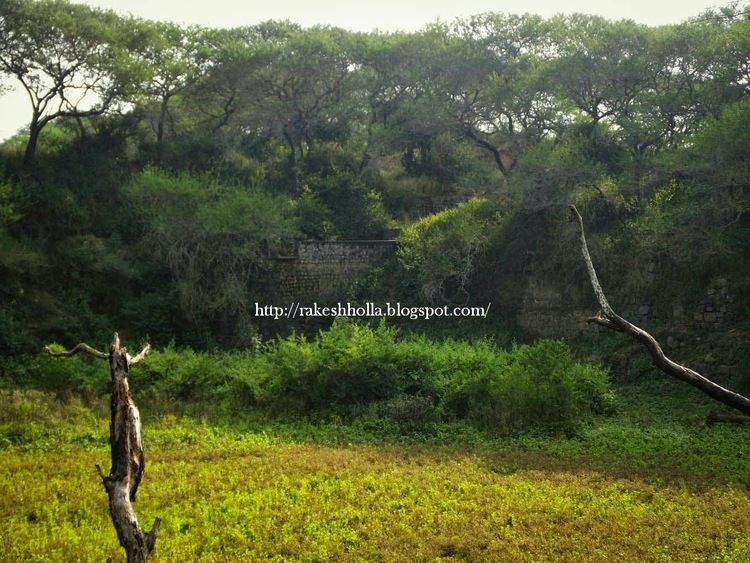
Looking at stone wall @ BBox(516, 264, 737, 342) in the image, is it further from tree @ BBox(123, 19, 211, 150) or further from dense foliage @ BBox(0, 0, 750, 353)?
tree @ BBox(123, 19, 211, 150)


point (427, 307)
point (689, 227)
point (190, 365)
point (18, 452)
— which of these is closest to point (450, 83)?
point (427, 307)

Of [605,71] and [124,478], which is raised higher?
[605,71]

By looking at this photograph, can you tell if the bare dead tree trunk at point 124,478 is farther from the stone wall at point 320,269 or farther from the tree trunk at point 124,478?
the stone wall at point 320,269

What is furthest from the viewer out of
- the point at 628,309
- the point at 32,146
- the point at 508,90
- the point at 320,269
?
the point at 508,90

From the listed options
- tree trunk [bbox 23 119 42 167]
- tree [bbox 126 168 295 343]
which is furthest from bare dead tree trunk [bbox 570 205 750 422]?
tree trunk [bbox 23 119 42 167]

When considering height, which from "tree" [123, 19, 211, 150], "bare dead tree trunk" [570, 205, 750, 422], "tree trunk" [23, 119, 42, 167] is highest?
"tree" [123, 19, 211, 150]

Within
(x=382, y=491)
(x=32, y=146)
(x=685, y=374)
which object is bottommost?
(x=382, y=491)

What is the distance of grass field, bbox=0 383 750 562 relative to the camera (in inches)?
280

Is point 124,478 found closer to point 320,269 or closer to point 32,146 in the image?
point 320,269

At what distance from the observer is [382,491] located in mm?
8805

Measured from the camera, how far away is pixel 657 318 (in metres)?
17.2

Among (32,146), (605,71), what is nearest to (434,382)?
(605,71)

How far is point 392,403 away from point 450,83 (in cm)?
1854

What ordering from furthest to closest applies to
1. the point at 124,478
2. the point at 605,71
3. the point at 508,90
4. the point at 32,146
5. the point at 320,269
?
the point at 508,90 → the point at 605,71 → the point at 32,146 → the point at 320,269 → the point at 124,478
